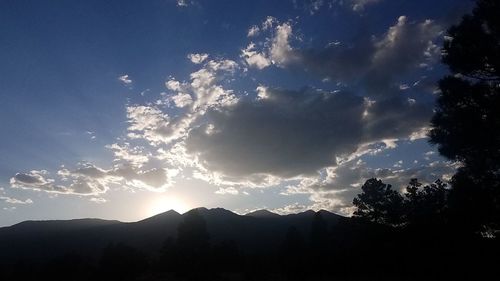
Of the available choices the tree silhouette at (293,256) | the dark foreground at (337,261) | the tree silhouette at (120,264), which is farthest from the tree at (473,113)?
the tree silhouette at (120,264)

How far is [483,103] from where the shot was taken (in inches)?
600

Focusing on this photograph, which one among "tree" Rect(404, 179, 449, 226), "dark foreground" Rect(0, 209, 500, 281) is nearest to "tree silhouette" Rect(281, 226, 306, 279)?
"dark foreground" Rect(0, 209, 500, 281)

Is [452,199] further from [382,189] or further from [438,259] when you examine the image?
[382,189]

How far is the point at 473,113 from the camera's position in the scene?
15.3m

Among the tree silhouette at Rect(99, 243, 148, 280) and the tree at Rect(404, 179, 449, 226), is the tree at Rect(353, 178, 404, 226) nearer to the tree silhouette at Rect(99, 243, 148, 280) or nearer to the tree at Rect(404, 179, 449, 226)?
the tree at Rect(404, 179, 449, 226)

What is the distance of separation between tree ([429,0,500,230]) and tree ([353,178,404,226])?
35.5 metres

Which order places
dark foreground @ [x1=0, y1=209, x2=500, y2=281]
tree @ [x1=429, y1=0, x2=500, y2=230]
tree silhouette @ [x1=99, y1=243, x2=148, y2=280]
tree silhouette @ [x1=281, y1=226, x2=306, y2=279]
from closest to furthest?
tree @ [x1=429, y1=0, x2=500, y2=230] < dark foreground @ [x1=0, y1=209, x2=500, y2=281] < tree silhouette @ [x1=281, y1=226, x2=306, y2=279] < tree silhouette @ [x1=99, y1=243, x2=148, y2=280]

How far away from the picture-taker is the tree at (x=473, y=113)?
49.9 feet

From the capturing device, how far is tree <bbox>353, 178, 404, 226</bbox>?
50.8m

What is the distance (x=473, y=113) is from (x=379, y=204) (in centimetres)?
3860

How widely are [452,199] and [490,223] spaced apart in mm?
3337

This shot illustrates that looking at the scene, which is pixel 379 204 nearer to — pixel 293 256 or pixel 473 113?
pixel 293 256

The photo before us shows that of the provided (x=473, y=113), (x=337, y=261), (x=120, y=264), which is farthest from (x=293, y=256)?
(x=473, y=113)

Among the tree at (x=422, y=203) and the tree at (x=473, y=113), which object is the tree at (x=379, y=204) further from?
the tree at (x=473, y=113)
